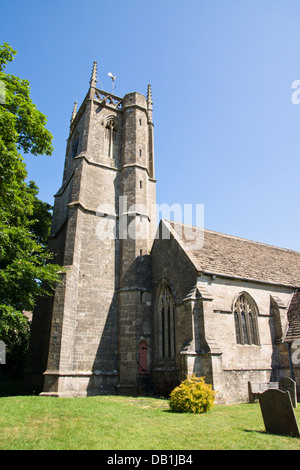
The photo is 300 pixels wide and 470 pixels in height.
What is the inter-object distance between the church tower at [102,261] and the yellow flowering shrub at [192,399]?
6.24 m

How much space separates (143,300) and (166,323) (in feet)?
6.85

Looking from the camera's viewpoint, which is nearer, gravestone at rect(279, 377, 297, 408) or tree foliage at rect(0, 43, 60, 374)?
gravestone at rect(279, 377, 297, 408)

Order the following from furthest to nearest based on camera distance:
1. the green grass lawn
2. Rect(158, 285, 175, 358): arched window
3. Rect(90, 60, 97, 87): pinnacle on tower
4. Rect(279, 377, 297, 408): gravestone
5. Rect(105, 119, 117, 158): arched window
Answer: Rect(90, 60, 97, 87): pinnacle on tower, Rect(105, 119, 117, 158): arched window, Rect(158, 285, 175, 358): arched window, Rect(279, 377, 297, 408): gravestone, the green grass lawn

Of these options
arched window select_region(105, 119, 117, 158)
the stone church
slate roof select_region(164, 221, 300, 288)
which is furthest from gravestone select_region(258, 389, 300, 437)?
arched window select_region(105, 119, 117, 158)

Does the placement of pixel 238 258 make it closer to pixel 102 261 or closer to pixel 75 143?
pixel 102 261

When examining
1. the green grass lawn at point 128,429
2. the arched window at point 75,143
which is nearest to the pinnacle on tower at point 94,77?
the arched window at point 75,143

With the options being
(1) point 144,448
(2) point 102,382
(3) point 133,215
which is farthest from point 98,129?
(1) point 144,448

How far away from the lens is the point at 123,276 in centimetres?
1861

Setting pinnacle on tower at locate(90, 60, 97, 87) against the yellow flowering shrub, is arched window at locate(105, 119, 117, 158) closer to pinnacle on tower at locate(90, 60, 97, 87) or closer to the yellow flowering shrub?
pinnacle on tower at locate(90, 60, 97, 87)

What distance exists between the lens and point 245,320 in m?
15.7

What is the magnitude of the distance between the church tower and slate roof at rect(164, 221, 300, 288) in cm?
335

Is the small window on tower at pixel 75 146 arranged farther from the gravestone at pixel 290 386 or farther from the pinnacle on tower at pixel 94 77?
the gravestone at pixel 290 386

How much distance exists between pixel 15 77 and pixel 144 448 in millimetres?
13964

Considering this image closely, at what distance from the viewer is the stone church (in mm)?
14250
